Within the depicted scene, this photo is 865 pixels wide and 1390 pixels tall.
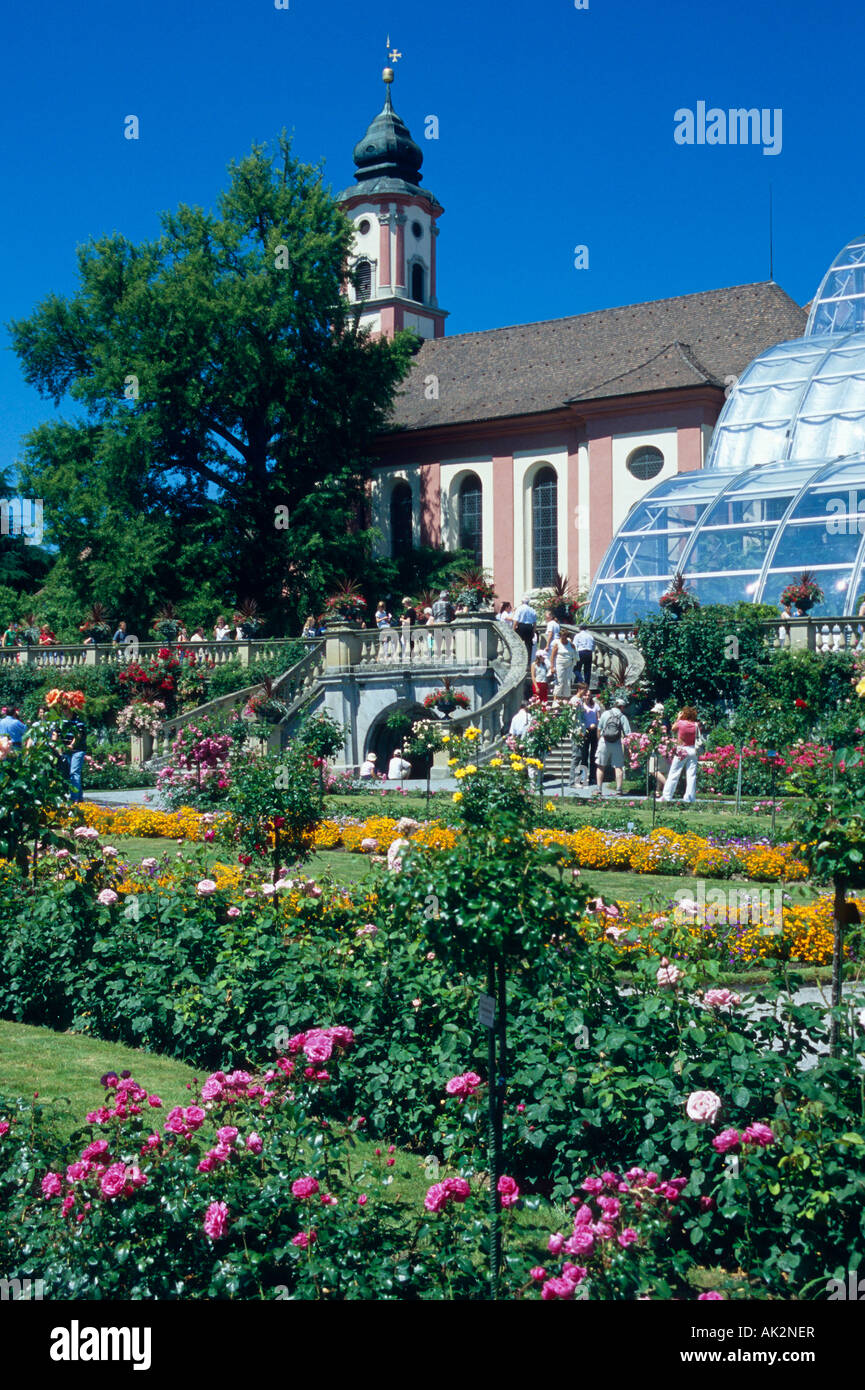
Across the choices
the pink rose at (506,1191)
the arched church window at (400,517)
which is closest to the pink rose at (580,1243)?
the pink rose at (506,1191)

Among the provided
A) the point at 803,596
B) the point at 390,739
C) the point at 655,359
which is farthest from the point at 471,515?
the point at 803,596

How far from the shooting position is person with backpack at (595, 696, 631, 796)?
2053 cm

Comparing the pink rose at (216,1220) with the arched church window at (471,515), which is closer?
the pink rose at (216,1220)

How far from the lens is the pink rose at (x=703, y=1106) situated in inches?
197

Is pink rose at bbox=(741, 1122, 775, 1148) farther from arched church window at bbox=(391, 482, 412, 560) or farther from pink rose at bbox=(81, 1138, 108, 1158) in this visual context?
arched church window at bbox=(391, 482, 412, 560)

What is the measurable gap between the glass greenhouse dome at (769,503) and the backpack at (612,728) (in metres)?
7.32

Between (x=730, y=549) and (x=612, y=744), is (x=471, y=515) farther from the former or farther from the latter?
(x=612, y=744)

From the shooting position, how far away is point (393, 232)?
183 ft

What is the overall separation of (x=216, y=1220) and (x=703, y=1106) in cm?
178

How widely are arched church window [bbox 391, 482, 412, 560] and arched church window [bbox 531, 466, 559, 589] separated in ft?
17.1

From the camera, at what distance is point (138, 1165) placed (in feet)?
16.6

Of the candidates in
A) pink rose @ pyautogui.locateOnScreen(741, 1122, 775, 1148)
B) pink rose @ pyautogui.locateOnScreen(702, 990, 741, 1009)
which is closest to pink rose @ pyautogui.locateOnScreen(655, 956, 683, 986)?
pink rose @ pyautogui.locateOnScreen(702, 990, 741, 1009)

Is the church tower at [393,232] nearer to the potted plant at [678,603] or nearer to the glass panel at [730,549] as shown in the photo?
the glass panel at [730,549]
